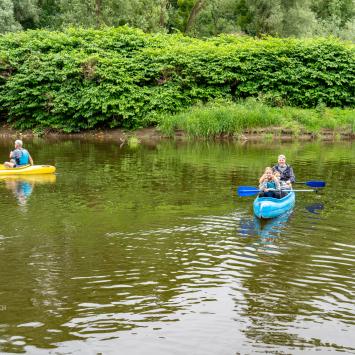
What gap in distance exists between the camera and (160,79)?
37.1 m

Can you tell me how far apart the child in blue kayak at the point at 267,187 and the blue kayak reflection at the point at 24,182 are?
258 inches

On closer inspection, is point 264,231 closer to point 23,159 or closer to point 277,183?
point 277,183

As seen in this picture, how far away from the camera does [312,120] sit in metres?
35.3

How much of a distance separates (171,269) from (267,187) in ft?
19.1

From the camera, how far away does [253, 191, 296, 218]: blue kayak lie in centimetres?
1493

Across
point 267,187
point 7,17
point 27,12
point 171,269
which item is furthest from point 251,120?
point 27,12

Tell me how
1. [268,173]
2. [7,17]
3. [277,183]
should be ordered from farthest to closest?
[7,17]
[277,183]
[268,173]

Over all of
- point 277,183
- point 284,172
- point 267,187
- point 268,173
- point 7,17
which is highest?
point 7,17

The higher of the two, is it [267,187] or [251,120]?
[251,120]

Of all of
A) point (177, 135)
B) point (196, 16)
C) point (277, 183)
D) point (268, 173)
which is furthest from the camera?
point (196, 16)

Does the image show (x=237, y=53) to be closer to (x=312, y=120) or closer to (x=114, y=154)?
(x=312, y=120)

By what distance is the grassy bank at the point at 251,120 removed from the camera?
3391 centimetres

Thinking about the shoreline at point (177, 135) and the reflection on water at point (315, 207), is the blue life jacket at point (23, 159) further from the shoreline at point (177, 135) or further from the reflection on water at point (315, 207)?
the shoreline at point (177, 135)

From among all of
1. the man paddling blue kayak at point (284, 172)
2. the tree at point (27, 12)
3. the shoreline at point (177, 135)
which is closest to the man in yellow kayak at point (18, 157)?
the man paddling blue kayak at point (284, 172)
